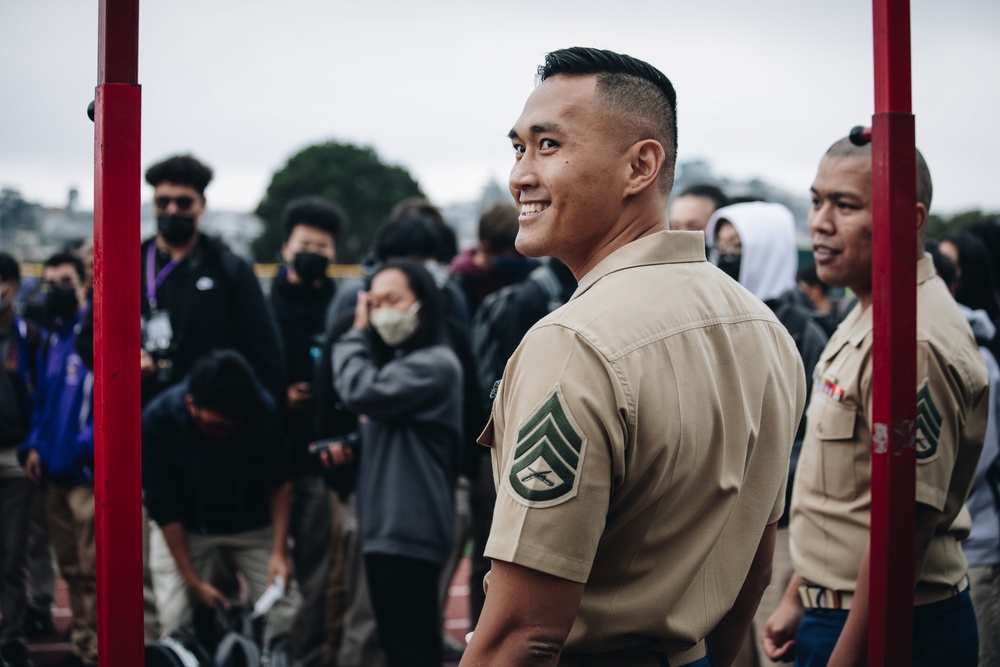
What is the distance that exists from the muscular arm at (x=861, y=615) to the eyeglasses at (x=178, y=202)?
3.72m

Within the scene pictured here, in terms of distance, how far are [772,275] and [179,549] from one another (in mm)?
2797

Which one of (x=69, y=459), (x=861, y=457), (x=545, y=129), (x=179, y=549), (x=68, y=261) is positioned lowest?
(x=179, y=549)

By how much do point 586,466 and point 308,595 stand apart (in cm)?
410

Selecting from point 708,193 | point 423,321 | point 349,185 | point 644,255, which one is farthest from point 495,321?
point 349,185

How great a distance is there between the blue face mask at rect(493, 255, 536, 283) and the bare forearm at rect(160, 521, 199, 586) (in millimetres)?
2185

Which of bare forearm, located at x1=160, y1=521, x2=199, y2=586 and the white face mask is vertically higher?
the white face mask

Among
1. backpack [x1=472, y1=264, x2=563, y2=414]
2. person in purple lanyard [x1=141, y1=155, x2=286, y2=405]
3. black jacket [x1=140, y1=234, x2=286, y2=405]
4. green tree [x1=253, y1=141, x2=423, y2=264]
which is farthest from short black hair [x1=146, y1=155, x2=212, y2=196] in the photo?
green tree [x1=253, y1=141, x2=423, y2=264]

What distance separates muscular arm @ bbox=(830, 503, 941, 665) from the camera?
2.11 metres

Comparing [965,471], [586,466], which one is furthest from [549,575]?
[965,471]

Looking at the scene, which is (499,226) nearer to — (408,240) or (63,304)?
(408,240)

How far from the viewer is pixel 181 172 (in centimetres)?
480

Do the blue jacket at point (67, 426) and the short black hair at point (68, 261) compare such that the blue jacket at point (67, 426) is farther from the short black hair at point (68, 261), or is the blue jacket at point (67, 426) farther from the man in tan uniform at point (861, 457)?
the man in tan uniform at point (861, 457)

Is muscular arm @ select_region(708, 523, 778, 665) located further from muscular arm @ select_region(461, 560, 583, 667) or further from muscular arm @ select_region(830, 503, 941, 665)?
muscular arm @ select_region(461, 560, 583, 667)

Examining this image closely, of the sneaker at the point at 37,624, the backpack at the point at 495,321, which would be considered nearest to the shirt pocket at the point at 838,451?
the backpack at the point at 495,321
